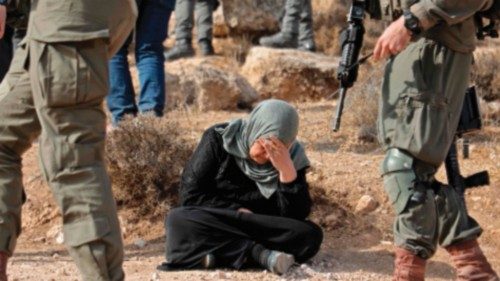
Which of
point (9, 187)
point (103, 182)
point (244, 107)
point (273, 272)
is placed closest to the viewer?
point (103, 182)

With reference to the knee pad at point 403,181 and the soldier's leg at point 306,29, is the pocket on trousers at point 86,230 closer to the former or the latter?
the knee pad at point 403,181

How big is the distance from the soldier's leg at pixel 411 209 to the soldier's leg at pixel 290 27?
6.32 metres

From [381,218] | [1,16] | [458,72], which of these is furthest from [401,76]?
[381,218]

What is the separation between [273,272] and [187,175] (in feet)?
2.03

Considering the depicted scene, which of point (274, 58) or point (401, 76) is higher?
point (401, 76)

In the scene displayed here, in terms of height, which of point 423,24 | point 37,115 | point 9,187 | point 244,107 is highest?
point 423,24

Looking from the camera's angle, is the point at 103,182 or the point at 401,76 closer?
the point at 103,182

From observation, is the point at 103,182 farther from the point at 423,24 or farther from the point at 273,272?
the point at 273,272

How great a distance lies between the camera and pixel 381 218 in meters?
5.54

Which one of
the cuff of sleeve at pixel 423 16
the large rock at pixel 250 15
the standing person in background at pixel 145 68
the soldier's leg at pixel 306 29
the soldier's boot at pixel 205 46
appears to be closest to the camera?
the cuff of sleeve at pixel 423 16

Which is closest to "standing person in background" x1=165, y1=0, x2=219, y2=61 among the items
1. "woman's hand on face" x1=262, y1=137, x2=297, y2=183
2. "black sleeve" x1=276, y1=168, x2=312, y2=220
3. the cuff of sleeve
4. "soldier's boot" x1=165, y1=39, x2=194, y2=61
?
"soldier's boot" x1=165, y1=39, x2=194, y2=61

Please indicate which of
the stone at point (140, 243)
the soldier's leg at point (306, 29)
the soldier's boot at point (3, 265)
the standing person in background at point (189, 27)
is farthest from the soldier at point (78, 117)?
the standing person in background at point (189, 27)

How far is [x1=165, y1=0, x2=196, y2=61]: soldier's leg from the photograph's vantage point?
1048 cm

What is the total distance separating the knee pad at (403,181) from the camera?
11.8ft
